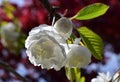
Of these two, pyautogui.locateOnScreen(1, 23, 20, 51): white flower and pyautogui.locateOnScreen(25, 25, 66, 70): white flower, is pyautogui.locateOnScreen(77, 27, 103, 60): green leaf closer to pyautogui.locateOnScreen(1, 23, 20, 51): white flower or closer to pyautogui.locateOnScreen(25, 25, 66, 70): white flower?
pyautogui.locateOnScreen(25, 25, 66, 70): white flower

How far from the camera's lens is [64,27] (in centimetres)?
88

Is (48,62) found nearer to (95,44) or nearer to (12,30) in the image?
(95,44)

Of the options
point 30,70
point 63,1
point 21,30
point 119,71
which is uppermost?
point 119,71

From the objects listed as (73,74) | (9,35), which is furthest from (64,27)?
(9,35)

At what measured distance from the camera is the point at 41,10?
10.5ft

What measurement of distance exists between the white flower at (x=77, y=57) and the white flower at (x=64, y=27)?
37mm

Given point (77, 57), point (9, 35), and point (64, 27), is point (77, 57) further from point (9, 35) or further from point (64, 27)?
point (9, 35)

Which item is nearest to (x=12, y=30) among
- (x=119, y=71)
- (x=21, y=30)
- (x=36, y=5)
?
(x=21, y=30)

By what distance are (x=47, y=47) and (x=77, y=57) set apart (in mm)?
75

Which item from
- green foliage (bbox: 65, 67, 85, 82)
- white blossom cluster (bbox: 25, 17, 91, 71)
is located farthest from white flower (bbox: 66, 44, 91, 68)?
green foliage (bbox: 65, 67, 85, 82)

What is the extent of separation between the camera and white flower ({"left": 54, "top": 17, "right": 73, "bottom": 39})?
877 mm

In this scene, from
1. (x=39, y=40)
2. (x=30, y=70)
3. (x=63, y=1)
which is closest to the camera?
(x=39, y=40)

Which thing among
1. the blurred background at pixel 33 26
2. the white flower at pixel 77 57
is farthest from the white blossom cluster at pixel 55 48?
the blurred background at pixel 33 26

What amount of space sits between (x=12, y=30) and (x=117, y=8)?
83 cm
